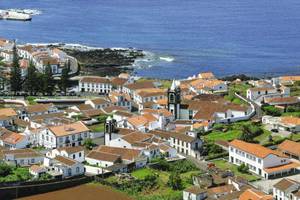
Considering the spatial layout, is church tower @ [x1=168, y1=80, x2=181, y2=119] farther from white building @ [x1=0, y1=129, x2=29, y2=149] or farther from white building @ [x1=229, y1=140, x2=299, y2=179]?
white building @ [x1=0, y1=129, x2=29, y2=149]

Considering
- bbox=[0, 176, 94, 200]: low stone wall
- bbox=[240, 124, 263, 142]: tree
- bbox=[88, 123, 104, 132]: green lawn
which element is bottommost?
bbox=[0, 176, 94, 200]: low stone wall

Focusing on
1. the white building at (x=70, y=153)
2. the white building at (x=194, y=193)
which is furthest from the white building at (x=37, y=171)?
the white building at (x=194, y=193)

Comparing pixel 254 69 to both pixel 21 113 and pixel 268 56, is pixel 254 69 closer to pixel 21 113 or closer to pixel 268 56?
pixel 268 56

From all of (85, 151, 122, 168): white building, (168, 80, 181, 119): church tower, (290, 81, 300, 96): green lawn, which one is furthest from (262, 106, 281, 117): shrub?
(85, 151, 122, 168): white building

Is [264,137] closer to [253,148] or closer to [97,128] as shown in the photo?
[253,148]

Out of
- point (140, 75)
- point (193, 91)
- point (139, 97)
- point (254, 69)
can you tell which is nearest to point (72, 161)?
point (139, 97)
